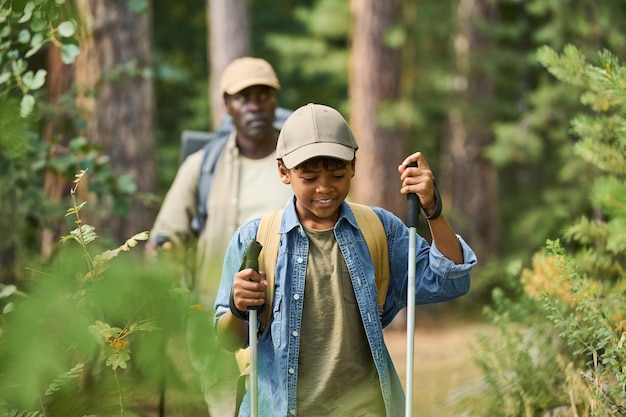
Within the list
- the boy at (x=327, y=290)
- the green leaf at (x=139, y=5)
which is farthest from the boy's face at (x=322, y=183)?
the green leaf at (x=139, y=5)

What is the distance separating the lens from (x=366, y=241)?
3.34 m

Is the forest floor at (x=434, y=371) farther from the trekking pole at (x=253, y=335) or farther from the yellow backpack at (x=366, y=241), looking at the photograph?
the yellow backpack at (x=366, y=241)

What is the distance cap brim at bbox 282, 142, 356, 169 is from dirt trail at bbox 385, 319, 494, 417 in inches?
97.2

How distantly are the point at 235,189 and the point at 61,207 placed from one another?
6.11 feet

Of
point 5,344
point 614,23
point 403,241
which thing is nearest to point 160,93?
point 614,23

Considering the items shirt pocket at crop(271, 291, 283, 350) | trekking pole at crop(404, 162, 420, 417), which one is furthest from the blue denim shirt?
trekking pole at crop(404, 162, 420, 417)

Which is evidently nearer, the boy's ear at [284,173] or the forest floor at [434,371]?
the forest floor at [434,371]

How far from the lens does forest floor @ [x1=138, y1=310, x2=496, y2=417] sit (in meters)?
2.10

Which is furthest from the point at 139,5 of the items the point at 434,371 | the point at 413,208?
the point at 434,371

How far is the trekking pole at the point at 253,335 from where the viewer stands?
3.10 m

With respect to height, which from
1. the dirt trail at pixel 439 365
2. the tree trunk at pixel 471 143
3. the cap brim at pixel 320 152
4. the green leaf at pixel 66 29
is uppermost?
the tree trunk at pixel 471 143

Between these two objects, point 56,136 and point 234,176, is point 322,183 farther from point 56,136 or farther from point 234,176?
point 56,136

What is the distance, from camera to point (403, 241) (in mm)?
3428

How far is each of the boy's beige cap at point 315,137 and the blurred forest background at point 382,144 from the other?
29.0 inches
